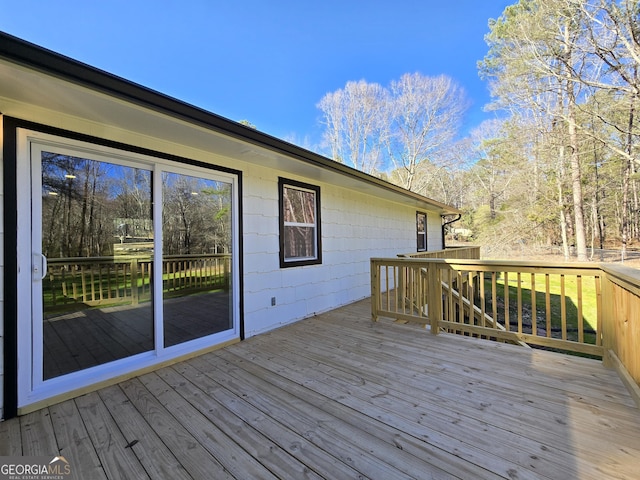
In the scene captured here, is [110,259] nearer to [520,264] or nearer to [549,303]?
[520,264]

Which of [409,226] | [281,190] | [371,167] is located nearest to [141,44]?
[281,190]

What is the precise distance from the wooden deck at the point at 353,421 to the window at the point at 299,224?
6.03ft

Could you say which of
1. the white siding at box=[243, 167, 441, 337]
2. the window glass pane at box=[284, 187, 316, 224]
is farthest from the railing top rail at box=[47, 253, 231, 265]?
the window glass pane at box=[284, 187, 316, 224]

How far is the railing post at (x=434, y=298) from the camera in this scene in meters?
3.51

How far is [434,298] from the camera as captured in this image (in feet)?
11.6

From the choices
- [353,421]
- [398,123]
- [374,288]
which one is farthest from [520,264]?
[398,123]

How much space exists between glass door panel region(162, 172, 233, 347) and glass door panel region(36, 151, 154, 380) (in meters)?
0.24

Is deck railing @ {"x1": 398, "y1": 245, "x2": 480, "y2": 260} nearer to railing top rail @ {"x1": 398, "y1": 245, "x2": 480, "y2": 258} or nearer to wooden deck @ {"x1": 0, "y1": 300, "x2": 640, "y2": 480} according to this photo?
railing top rail @ {"x1": 398, "y1": 245, "x2": 480, "y2": 258}

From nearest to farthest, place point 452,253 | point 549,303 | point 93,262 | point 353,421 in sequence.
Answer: point 353,421, point 93,262, point 549,303, point 452,253

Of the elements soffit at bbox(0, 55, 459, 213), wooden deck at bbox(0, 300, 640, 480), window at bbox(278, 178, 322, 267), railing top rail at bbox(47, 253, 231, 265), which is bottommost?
wooden deck at bbox(0, 300, 640, 480)

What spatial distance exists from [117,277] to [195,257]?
2.73 ft

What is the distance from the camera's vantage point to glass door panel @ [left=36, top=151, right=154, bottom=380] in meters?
2.39

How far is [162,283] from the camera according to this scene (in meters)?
2.87

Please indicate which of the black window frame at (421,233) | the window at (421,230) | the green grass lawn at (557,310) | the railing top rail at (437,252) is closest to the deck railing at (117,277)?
the railing top rail at (437,252)
